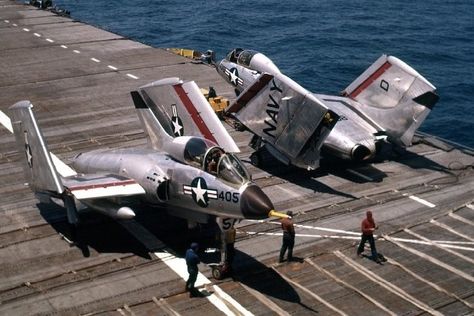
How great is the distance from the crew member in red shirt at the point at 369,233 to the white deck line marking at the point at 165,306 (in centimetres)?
693

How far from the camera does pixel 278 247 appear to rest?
2314 cm

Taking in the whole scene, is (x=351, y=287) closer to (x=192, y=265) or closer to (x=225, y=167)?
(x=192, y=265)

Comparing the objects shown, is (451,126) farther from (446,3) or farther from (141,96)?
(446,3)

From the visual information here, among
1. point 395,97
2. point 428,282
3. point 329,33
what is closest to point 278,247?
point 428,282

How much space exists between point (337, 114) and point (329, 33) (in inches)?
2020

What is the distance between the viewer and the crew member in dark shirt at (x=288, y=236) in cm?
2091

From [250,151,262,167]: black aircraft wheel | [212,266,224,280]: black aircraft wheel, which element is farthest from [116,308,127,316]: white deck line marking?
[250,151,262,167]: black aircraft wheel

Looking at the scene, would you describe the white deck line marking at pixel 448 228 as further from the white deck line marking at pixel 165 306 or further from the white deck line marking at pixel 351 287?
the white deck line marking at pixel 165 306

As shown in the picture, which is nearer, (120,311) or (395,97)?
(120,311)

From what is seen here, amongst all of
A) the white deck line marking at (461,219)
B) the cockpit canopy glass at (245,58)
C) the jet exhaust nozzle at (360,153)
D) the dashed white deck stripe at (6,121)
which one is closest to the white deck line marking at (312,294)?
the white deck line marking at (461,219)

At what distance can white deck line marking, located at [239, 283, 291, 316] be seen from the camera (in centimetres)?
1925

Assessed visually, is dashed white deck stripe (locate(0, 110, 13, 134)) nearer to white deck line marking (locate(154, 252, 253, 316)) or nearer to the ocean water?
white deck line marking (locate(154, 252, 253, 316))

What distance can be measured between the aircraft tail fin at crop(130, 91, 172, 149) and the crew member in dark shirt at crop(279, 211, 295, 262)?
6241mm

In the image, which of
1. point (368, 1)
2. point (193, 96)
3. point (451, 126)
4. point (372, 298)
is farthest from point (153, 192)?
point (368, 1)
